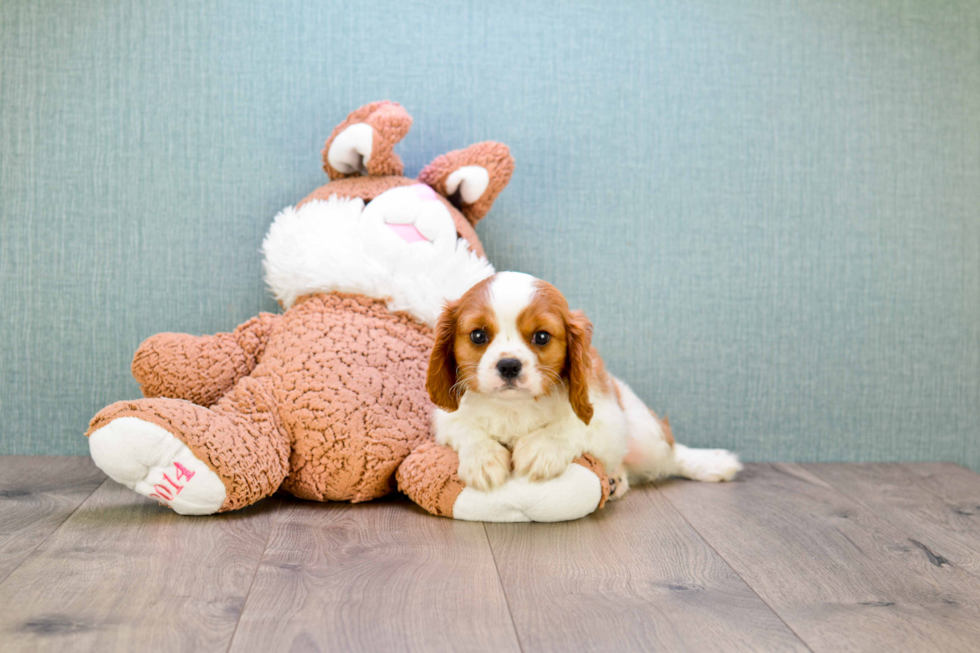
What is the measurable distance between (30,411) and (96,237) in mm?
438

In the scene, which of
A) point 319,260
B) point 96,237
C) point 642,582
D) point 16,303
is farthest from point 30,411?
point 642,582

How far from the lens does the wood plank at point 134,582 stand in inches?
34.5

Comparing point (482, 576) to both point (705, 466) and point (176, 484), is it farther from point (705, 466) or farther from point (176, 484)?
point (705, 466)

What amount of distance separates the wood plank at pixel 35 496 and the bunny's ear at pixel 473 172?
968mm

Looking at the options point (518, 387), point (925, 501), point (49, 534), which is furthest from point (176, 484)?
point (925, 501)

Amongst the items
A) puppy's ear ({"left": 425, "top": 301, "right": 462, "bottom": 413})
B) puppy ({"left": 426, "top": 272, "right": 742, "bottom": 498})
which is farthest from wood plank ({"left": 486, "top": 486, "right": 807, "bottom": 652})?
puppy's ear ({"left": 425, "top": 301, "right": 462, "bottom": 413})

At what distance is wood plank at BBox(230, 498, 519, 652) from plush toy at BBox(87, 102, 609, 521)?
10 cm

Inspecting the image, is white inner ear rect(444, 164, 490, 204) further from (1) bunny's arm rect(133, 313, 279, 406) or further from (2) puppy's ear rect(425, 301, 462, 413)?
(1) bunny's arm rect(133, 313, 279, 406)

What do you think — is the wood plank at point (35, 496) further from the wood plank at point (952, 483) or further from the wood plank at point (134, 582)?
the wood plank at point (952, 483)

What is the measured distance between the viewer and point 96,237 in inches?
69.0

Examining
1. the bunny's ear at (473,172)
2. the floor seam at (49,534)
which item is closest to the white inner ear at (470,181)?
the bunny's ear at (473,172)

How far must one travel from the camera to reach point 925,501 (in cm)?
158

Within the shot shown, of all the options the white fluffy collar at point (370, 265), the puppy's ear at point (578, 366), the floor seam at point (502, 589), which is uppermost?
the white fluffy collar at point (370, 265)

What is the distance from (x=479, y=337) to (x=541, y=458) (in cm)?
24
